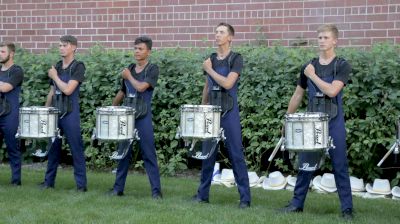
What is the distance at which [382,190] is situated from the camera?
28.2 feet

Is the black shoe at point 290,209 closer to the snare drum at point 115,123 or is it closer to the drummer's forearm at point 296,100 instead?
the drummer's forearm at point 296,100

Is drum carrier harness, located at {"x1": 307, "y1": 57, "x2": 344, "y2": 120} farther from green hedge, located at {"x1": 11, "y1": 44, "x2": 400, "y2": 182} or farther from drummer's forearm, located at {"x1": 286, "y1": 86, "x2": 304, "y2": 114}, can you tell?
green hedge, located at {"x1": 11, "y1": 44, "x2": 400, "y2": 182}

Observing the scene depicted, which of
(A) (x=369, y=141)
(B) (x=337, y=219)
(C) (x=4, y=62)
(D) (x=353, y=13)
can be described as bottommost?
(B) (x=337, y=219)

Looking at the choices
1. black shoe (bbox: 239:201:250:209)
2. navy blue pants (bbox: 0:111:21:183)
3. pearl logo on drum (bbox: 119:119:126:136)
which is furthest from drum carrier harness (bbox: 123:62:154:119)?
navy blue pants (bbox: 0:111:21:183)

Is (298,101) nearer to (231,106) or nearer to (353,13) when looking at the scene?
(231,106)

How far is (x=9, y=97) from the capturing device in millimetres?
8477

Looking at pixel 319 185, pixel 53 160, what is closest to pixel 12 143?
pixel 53 160

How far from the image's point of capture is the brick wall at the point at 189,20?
10344mm

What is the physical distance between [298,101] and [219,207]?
1381 millimetres

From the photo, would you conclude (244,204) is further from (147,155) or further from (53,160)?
(53,160)

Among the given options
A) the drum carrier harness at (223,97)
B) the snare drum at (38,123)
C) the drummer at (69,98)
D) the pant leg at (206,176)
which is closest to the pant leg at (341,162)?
the drum carrier harness at (223,97)

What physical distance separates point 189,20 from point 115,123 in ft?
14.3

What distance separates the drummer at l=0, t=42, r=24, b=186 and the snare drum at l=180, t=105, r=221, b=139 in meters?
2.41

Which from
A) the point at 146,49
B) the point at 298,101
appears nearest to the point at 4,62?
the point at 146,49
